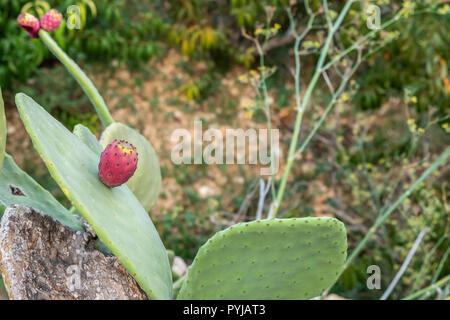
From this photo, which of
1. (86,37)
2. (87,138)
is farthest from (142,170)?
(86,37)

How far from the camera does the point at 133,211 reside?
2.39 ft

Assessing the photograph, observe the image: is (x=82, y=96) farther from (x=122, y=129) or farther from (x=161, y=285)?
(x=161, y=285)

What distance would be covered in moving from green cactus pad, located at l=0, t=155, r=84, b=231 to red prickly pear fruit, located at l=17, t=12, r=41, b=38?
213 mm

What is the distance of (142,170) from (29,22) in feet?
0.99

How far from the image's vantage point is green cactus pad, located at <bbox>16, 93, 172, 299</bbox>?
583 millimetres

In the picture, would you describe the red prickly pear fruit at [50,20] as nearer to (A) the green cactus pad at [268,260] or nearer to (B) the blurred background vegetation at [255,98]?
(A) the green cactus pad at [268,260]

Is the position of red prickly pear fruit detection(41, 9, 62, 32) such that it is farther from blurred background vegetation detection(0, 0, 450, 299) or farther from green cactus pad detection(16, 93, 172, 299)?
blurred background vegetation detection(0, 0, 450, 299)

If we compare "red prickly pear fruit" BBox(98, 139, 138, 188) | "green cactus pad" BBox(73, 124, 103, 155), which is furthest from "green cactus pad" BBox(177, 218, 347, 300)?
"green cactus pad" BBox(73, 124, 103, 155)

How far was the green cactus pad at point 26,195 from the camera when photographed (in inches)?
28.9

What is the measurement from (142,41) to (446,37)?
160 centimetres

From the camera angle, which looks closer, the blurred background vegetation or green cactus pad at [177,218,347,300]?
green cactus pad at [177,218,347,300]

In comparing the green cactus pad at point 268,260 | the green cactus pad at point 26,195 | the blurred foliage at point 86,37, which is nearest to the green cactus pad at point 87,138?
the green cactus pad at point 26,195

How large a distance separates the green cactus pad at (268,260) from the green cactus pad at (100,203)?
54mm
